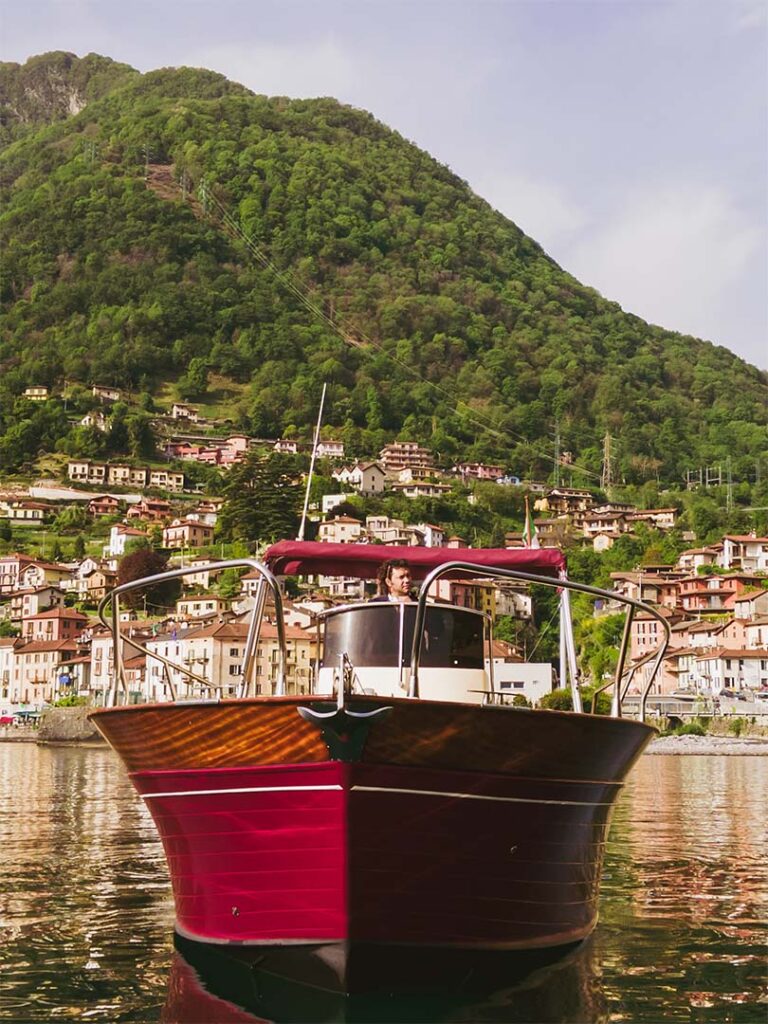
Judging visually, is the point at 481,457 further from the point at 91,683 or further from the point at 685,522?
the point at 91,683

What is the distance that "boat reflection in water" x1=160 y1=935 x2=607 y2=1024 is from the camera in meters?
9.82

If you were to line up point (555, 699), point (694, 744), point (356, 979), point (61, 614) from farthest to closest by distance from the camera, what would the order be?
point (61, 614) → point (694, 744) → point (555, 699) → point (356, 979)

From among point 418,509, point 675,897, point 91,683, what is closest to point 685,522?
point 418,509

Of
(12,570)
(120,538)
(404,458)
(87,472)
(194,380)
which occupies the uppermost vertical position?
(194,380)

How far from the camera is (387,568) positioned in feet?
42.7

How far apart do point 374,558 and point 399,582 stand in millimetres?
485

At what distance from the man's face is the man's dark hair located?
0.18ft

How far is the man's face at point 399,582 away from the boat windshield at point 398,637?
58 cm

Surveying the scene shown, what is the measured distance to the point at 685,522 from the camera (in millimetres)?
158000

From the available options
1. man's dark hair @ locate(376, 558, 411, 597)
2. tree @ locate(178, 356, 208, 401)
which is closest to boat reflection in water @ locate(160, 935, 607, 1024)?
man's dark hair @ locate(376, 558, 411, 597)

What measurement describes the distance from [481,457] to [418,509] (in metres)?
34.3

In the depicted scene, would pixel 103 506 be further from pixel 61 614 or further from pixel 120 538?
pixel 61 614

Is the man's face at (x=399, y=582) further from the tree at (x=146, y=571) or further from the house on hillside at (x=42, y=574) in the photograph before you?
the house on hillside at (x=42, y=574)

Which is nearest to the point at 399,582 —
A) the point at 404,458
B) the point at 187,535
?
the point at 187,535
